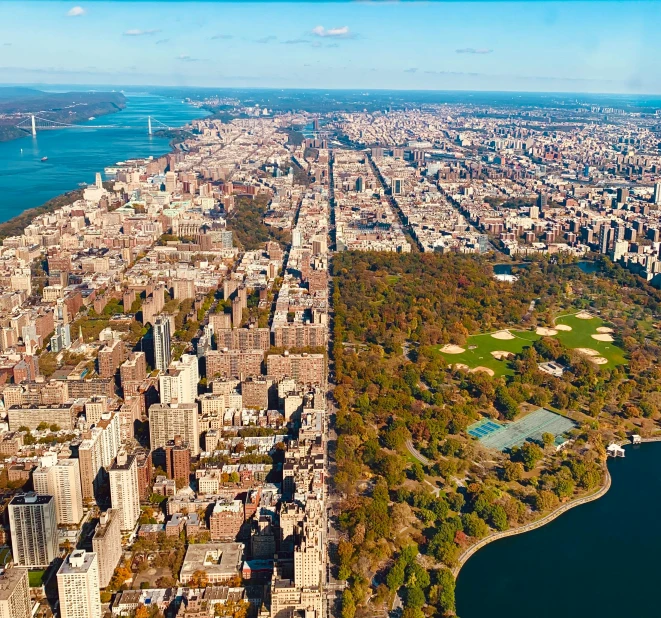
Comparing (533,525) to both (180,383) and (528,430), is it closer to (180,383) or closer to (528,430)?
(528,430)

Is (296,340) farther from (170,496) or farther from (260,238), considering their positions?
(260,238)

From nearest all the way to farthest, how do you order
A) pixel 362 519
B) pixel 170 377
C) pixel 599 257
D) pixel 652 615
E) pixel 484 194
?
1. pixel 652 615
2. pixel 362 519
3. pixel 170 377
4. pixel 599 257
5. pixel 484 194

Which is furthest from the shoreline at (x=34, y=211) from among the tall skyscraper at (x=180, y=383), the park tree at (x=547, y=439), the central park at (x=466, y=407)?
the park tree at (x=547, y=439)

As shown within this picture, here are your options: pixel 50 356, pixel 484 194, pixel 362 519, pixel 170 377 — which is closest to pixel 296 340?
pixel 170 377

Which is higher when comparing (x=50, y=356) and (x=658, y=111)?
(x=658, y=111)

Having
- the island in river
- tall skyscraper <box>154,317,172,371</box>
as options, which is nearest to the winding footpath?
tall skyscraper <box>154,317,172,371</box>

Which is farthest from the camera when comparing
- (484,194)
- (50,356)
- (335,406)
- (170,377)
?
(484,194)

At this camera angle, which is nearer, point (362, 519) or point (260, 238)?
point (362, 519)

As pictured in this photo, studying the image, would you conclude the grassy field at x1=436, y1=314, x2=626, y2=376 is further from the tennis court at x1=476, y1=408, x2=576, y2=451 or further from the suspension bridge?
the suspension bridge

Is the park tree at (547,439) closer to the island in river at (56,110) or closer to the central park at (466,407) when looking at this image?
the central park at (466,407)
